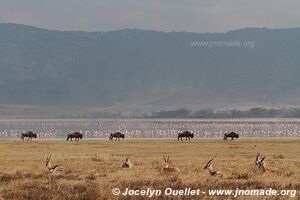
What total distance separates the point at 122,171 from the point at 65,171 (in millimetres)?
2616

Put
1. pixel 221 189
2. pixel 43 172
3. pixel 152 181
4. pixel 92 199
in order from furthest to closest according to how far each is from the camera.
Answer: pixel 43 172 → pixel 152 181 → pixel 221 189 → pixel 92 199

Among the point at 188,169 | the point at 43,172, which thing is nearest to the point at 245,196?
the point at 188,169

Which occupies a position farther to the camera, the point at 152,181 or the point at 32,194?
the point at 152,181

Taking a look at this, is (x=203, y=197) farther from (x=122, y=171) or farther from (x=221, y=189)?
(x=122, y=171)

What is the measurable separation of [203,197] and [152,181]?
14.6ft

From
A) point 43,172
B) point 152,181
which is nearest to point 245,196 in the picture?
Answer: point 152,181

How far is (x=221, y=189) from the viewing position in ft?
72.9

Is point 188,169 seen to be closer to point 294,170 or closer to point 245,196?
point 294,170

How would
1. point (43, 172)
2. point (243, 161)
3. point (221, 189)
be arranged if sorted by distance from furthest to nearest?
point (243, 161) < point (43, 172) < point (221, 189)

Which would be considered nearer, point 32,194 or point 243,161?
point 32,194

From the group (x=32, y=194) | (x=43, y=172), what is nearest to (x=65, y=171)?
(x=43, y=172)

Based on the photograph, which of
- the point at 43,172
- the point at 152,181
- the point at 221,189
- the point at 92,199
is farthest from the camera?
the point at 43,172

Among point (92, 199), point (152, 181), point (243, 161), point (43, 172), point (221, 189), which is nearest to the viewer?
point (92, 199)

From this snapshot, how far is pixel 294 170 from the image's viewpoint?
29656mm
